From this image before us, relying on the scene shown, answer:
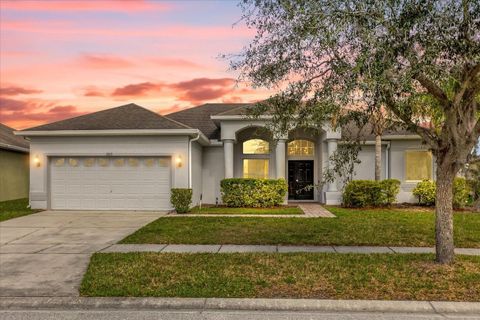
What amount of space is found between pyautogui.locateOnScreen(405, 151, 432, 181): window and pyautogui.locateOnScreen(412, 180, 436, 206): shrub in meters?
0.77

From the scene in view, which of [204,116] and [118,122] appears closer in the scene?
[118,122]

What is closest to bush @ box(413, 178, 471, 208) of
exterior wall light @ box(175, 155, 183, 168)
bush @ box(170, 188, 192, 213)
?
bush @ box(170, 188, 192, 213)

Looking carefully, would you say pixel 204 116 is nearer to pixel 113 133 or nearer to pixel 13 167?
pixel 113 133

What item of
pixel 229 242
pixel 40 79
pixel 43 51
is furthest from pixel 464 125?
pixel 40 79

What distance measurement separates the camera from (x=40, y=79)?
18453mm

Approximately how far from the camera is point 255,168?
20562mm

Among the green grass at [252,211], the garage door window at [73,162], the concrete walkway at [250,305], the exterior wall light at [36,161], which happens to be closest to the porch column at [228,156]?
the green grass at [252,211]

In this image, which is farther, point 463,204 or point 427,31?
point 463,204

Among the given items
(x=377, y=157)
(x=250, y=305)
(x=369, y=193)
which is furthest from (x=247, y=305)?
(x=377, y=157)

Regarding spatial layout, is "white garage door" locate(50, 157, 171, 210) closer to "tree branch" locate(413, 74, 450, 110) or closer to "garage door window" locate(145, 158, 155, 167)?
"garage door window" locate(145, 158, 155, 167)

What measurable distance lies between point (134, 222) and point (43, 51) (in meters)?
7.93

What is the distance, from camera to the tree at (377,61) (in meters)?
5.93

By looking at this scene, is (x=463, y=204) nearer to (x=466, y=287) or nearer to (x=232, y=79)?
(x=466, y=287)

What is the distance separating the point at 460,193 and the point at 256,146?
925cm
